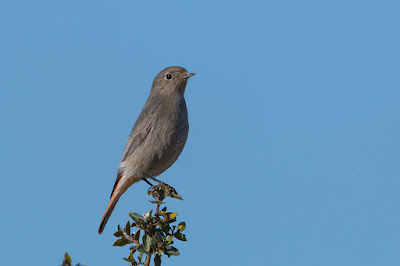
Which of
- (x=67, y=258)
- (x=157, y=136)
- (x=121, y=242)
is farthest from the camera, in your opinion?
(x=157, y=136)

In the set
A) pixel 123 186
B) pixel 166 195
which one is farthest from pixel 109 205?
pixel 166 195

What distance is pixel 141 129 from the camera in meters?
7.57

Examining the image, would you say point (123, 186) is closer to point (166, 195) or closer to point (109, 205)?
point (109, 205)

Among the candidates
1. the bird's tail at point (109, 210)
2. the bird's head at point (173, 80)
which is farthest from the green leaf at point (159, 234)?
the bird's head at point (173, 80)

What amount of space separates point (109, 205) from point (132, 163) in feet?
3.00

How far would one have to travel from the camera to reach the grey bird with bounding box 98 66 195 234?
723 cm

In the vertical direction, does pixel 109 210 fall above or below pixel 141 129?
below

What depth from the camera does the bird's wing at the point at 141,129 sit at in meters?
7.51

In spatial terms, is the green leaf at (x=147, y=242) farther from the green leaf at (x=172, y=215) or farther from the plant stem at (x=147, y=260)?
the green leaf at (x=172, y=215)

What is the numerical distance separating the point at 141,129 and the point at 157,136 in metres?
0.38

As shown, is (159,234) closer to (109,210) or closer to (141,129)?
(141,129)

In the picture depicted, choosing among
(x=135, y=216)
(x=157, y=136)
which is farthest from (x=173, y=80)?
(x=135, y=216)

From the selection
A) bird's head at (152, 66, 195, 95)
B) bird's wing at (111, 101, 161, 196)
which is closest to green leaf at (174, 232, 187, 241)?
bird's wing at (111, 101, 161, 196)

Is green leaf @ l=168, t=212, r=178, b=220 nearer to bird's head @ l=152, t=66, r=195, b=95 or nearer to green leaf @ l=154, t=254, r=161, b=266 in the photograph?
green leaf @ l=154, t=254, r=161, b=266
